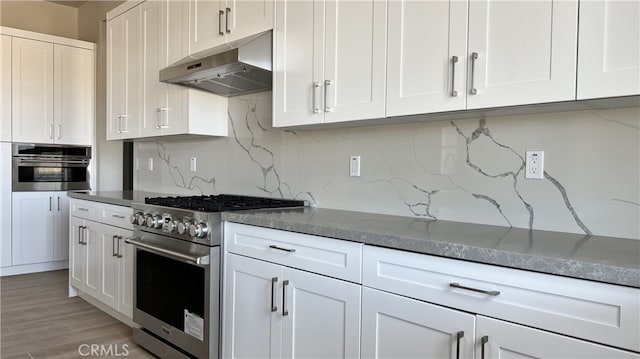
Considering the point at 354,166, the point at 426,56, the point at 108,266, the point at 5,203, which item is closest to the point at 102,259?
the point at 108,266

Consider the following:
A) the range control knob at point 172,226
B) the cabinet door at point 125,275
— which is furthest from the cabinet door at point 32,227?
the range control knob at point 172,226

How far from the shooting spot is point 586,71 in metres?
1.33

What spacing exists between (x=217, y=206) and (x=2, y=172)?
3.35 m

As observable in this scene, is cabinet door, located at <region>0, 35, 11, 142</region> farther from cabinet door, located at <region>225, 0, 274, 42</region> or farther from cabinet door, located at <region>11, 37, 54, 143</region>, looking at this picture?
cabinet door, located at <region>225, 0, 274, 42</region>

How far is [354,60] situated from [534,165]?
892mm

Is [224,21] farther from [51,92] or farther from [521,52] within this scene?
[51,92]

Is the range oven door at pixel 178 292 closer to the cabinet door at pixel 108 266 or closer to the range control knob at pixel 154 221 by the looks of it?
the range control knob at pixel 154 221

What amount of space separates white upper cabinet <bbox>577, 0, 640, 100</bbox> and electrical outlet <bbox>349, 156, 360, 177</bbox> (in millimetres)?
1179

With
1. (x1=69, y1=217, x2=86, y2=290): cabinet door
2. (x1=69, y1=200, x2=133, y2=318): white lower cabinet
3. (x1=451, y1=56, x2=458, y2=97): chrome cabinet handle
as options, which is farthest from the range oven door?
(x1=451, y1=56, x2=458, y2=97): chrome cabinet handle

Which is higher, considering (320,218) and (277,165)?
(277,165)

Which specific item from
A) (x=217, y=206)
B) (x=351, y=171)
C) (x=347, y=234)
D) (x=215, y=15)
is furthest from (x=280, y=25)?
(x=347, y=234)

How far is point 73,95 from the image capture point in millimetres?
4793

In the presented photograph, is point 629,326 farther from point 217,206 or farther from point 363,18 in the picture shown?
point 217,206

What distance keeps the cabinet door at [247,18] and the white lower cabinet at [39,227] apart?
10.9 feet
